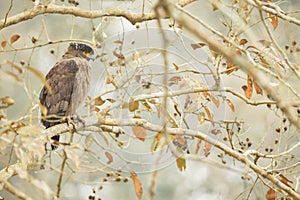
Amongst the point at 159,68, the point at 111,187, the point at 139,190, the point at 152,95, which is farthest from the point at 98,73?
the point at 111,187

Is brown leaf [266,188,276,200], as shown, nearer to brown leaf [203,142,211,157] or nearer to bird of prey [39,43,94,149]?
brown leaf [203,142,211,157]

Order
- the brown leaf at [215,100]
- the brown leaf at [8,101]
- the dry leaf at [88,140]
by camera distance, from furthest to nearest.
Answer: the brown leaf at [215,100], the dry leaf at [88,140], the brown leaf at [8,101]

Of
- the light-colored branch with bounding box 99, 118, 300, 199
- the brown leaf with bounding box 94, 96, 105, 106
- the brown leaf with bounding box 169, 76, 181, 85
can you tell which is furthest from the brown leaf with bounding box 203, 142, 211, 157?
the brown leaf with bounding box 94, 96, 105, 106

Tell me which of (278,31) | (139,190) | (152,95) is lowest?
(139,190)

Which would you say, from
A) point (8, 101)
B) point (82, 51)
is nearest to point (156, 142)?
point (82, 51)

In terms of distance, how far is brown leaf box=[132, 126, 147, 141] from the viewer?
154cm

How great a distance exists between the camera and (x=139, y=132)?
5.13ft

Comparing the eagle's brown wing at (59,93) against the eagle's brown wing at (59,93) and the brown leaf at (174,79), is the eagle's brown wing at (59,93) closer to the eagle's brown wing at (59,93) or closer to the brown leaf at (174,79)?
the eagle's brown wing at (59,93)

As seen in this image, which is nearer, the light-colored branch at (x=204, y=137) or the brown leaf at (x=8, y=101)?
the brown leaf at (x=8, y=101)

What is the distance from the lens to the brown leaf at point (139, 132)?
1.54 m

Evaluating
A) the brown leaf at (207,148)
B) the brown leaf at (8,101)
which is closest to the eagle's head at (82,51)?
the brown leaf at (207,148)

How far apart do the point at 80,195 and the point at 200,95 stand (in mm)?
1354

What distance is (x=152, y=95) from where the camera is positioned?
63.6 inches

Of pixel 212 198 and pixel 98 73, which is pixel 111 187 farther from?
pixel 98 73
